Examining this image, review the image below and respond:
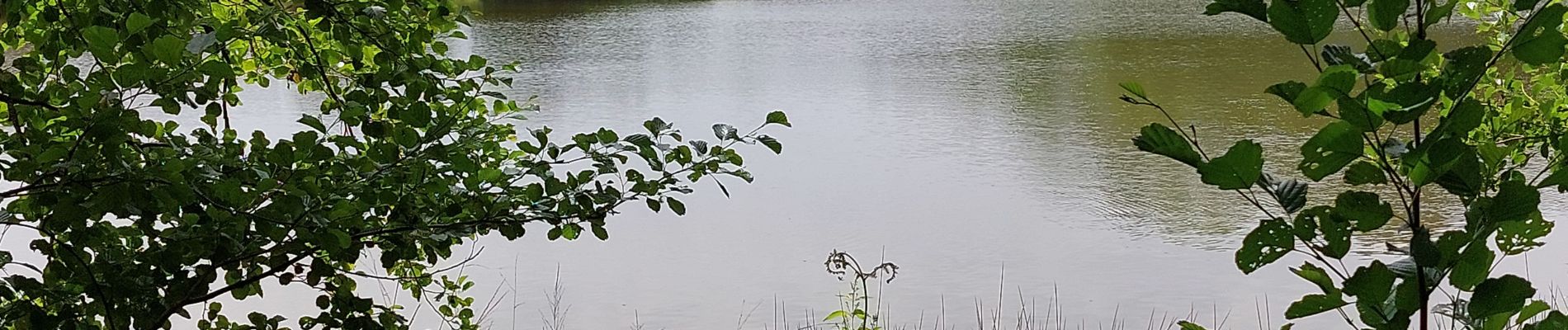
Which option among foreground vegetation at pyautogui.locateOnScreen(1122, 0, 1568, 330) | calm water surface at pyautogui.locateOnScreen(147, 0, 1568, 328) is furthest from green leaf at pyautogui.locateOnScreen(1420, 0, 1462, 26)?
calm water surface at pyautogui.locateOnScreen(147, 0, 1568, 328)

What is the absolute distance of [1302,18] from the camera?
0.43 meters

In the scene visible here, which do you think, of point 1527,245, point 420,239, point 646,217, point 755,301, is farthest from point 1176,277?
point 1527,245

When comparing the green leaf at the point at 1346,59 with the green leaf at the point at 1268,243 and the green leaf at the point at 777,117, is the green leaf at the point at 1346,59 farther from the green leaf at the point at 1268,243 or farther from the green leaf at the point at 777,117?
the green leaf at the point at 777,117

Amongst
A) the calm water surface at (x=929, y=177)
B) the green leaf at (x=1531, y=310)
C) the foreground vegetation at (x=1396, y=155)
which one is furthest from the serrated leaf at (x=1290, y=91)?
the calm water surface at (x=929, y=177)

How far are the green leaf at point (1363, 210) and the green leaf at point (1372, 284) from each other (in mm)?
14

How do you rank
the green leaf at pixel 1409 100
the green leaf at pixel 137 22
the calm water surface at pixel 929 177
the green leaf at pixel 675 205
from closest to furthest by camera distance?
the green leaf at pixel 1409 100, the green leaf at pixel 137 22, the green leaf at pixel 675 205, the calm water surface at pixel 929 177

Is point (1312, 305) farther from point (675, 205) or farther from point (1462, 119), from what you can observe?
point (675, 205)

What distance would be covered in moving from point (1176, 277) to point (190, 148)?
2732 millimetres

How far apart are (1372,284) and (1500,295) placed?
0.12 feet

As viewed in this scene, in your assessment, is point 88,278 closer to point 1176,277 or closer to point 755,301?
point 755,301

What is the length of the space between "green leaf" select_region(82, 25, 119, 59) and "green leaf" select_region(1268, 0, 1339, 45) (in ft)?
1.75

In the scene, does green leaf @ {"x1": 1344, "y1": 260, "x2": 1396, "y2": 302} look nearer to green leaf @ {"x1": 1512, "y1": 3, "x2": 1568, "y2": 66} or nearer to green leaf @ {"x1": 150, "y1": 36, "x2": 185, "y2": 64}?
green leaf @ {"x1": 1512, "y1": 3, "x2": 1568, "y2": 66}

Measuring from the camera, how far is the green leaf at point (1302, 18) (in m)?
0.42

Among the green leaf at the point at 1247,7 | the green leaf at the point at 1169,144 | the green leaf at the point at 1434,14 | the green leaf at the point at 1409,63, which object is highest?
the green leaf at the point at 1434,14
